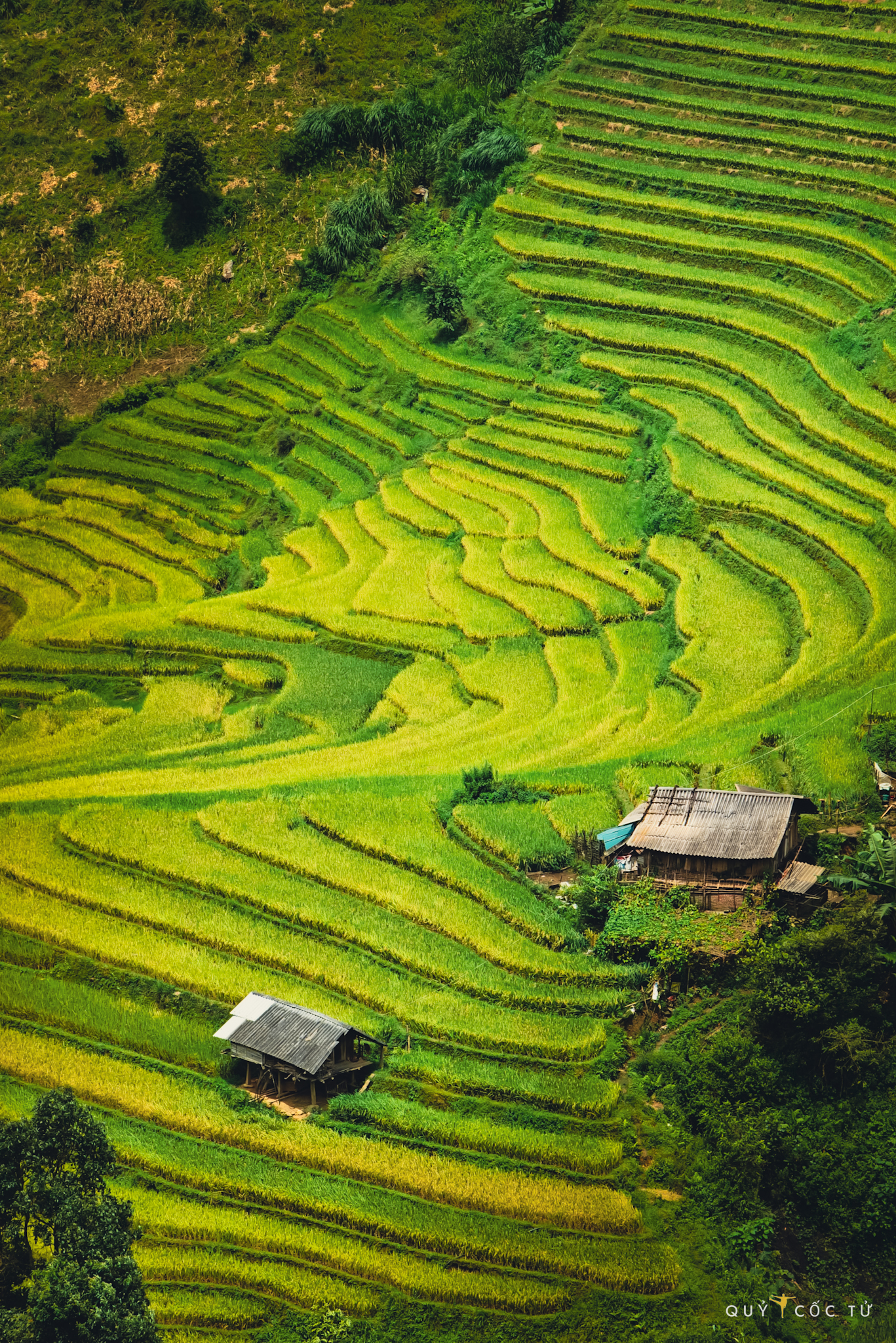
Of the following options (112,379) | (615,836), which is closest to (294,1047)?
(615,836)

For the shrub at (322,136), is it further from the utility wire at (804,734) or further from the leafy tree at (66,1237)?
the leafy tree at (66,1237)

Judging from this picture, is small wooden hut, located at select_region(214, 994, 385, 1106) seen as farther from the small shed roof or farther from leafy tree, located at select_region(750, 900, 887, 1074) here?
leafy tree, located at select_region(750, 900, 887, 1074)

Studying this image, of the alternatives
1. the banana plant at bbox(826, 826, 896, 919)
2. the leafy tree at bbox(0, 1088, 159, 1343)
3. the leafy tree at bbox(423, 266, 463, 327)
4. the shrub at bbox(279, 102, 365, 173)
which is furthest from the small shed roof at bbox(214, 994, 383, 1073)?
the shrub at bbox(279, 102, 365, 173)

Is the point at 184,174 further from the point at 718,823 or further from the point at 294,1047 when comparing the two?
the point at 294,1047

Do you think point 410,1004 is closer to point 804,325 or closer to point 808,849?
point 808,849

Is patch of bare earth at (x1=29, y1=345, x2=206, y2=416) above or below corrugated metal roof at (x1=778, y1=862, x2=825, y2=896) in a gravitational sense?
below

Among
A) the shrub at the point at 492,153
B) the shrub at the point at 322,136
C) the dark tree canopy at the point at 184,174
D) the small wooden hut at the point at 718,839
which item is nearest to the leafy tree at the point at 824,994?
the small wooden hut at the point at 718,839
